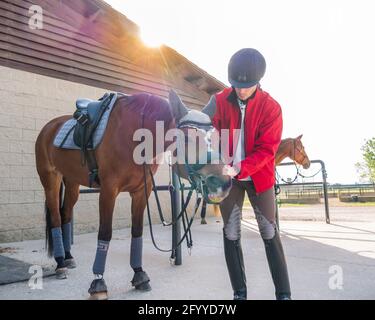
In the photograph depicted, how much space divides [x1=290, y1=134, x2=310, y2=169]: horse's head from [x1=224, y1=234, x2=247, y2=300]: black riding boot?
4.28 m

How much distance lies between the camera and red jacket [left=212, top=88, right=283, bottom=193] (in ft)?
5.58

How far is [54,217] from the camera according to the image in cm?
305

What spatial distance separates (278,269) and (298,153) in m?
4.43

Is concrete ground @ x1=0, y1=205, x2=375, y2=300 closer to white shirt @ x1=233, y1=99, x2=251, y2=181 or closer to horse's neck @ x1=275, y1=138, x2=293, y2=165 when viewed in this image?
white shirt @ x1=233, y1=99, x2=251, y2=181

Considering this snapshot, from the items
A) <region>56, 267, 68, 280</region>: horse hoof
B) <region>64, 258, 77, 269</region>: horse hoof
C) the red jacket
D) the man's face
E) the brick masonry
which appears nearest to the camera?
the red jacket

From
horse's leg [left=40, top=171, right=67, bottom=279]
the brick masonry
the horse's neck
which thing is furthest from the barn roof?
the horse's neck

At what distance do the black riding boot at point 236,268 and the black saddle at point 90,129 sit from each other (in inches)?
46.7

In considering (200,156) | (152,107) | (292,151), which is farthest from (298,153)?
(200,156)

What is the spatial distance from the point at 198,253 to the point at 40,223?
277 cm

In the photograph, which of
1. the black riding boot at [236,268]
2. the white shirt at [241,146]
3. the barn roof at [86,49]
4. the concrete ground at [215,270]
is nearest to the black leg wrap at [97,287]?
the concrete ground at [215,270]

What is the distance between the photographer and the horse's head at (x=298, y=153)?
5.73m

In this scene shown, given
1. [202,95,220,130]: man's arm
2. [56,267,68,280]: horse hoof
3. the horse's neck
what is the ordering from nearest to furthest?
1. [202,95,220,130]: man's arm
2. [56,267,68,280]: horse hoof
3. the horse's neck

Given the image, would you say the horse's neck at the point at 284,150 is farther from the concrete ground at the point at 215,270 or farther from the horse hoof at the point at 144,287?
the horse hoof at the point at 144,287
